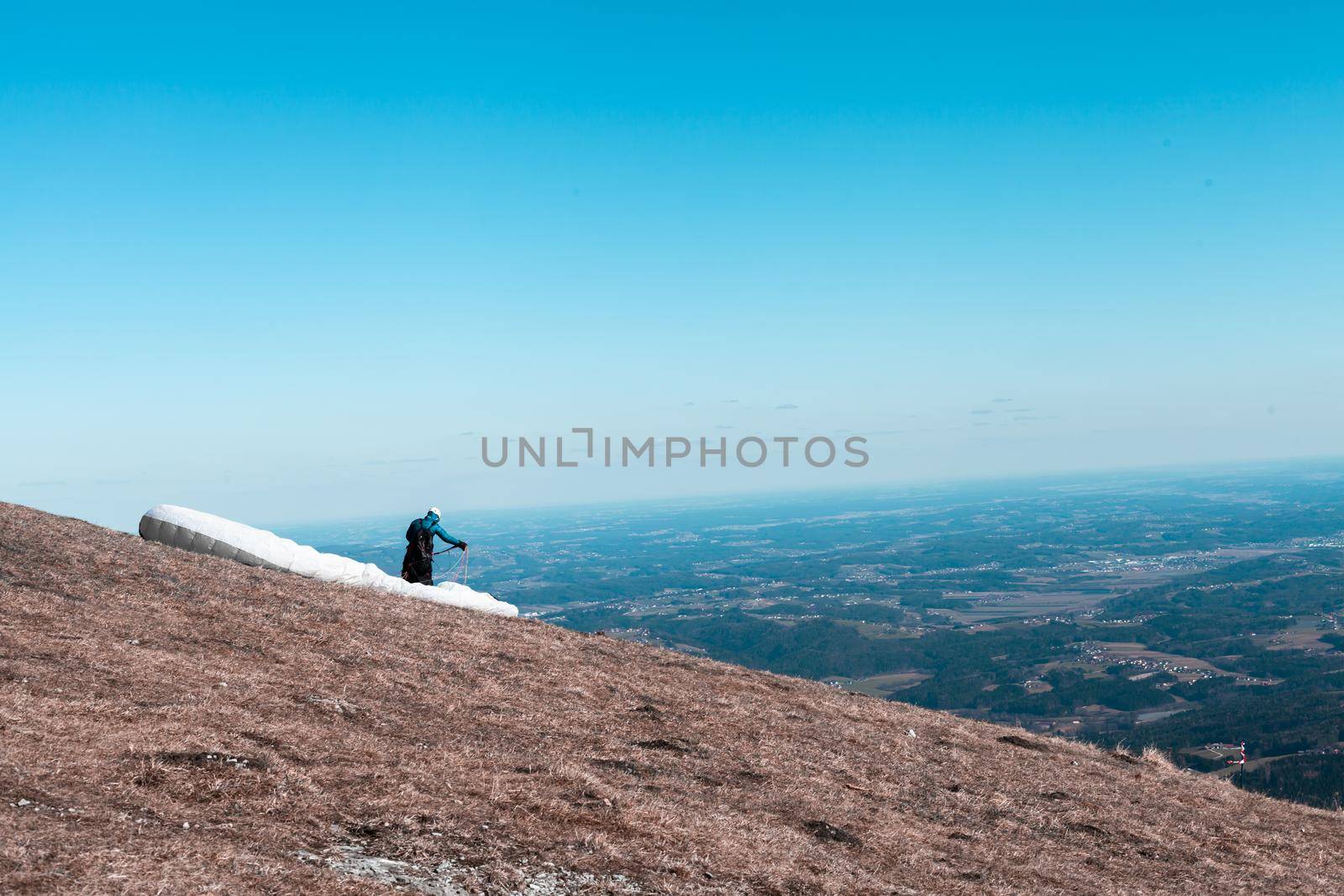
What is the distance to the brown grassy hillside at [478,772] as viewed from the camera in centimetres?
864

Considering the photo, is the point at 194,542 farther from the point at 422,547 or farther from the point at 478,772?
the point at 478,772

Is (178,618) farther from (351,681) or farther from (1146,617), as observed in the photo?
(1146,617)

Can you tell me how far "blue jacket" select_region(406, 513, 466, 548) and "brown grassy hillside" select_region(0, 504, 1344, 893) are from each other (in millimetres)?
3067

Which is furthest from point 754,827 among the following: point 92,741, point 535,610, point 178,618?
point 535,610

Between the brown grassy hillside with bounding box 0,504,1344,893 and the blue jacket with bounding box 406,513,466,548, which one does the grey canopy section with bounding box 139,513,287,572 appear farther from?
the blue jacket with bounding box 406,513,466,548

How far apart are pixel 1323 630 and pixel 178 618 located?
702 ft

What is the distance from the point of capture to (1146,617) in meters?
198

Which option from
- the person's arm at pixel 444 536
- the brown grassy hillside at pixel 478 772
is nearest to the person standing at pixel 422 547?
the person's arm at pixel 444 536

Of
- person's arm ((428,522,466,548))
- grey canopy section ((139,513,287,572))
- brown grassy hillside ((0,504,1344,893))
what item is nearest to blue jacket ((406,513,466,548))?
person's arm ((428,522,466,548))

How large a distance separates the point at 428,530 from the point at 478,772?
14.2 metres

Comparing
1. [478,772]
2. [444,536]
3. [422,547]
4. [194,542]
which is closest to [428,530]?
[422,547]

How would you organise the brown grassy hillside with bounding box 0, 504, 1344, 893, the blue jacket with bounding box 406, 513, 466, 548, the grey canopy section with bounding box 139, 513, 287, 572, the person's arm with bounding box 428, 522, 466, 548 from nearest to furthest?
the brown grassy hillside with bounding box 0, 504, 1344, 893 → the grey canopy section with bounding box 139, 513, 287, 572 → the person's arm with bounding box 428, 522, 466, 548 → the blue jacket with bounding box 406, 513, 466, 548

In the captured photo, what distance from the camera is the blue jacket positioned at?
24625mm

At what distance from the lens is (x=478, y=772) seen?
38.1 ft
